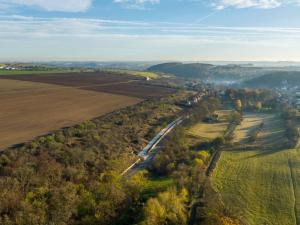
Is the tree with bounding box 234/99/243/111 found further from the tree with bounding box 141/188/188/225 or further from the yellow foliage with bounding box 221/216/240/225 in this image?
the tree with bounding box 141/188/188/225

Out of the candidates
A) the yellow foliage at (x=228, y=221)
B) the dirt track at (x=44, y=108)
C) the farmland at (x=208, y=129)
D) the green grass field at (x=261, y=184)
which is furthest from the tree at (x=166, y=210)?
the farmland at (x=208, y=129)

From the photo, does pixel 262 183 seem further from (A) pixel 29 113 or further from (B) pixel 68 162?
(A) pixel 29 113

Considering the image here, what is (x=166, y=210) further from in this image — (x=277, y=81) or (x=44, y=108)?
(x=277, y=81)

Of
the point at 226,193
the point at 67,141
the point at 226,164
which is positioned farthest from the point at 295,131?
the point at 67,141

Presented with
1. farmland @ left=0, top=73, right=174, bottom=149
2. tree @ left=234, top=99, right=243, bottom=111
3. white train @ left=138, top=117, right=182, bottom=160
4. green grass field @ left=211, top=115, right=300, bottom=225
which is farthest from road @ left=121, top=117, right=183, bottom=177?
tree @ left=234, top=99, right=243, bottom=111

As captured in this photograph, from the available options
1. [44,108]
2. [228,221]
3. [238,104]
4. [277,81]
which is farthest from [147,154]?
[277,81]

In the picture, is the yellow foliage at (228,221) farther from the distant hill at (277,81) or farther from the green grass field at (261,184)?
the distant hill at (277,81)
